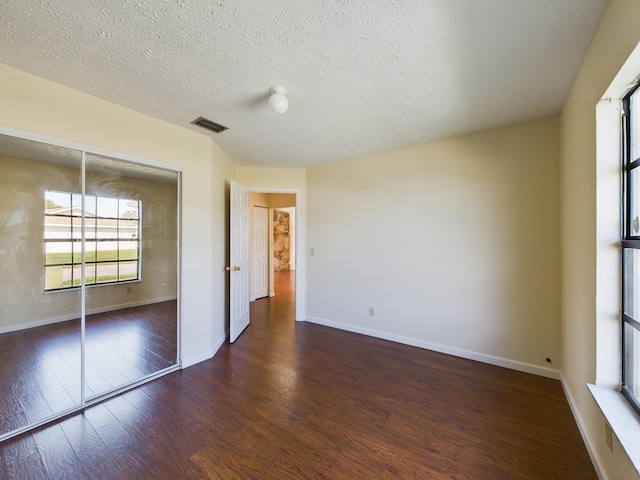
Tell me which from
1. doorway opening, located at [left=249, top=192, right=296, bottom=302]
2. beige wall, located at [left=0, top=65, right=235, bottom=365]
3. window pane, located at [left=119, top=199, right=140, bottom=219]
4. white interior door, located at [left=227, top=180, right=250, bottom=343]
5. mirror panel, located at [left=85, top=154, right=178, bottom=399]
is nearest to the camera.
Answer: beige wall, located at [left=0, top=65, right=235, bottom=365]

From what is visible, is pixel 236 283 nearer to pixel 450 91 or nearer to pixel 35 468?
pixel 35 468

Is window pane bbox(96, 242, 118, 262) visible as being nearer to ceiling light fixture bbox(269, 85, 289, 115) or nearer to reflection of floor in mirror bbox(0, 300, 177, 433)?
reflection of floor in mirror bbox(0, 300, 177, 433)

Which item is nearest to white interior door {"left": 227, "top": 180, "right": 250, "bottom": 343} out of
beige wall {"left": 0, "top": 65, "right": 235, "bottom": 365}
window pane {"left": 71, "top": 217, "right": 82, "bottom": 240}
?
beige wall {"left": 0, "top": 65, "right": 235, "bottom": 365}

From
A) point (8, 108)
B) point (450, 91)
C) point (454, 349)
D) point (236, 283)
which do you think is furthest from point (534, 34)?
point (236, 283)

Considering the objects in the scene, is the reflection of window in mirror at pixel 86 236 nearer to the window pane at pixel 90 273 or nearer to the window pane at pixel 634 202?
the window pane at pixel 90 273

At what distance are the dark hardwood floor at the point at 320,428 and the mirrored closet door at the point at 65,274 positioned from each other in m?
0.33

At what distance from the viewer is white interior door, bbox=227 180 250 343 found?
3.34 m

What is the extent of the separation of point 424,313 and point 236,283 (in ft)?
8.06

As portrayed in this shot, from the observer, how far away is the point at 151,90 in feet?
6.48

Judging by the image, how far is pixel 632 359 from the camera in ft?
4.37

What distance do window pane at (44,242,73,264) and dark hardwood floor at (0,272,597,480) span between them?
1.27m

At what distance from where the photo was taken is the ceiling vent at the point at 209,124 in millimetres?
2467

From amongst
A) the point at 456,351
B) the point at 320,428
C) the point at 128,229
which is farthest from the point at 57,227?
the point at 456,351

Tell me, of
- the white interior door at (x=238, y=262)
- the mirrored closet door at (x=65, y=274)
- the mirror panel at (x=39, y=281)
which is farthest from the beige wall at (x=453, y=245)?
the mirror panel at (x=39, y=281)
